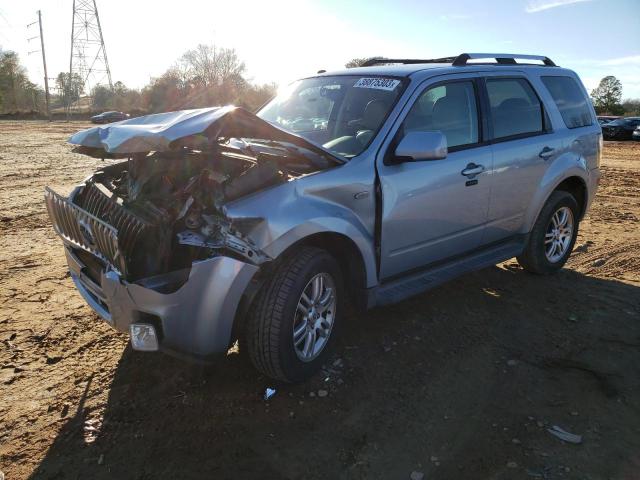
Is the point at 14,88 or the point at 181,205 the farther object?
the point at 14,88

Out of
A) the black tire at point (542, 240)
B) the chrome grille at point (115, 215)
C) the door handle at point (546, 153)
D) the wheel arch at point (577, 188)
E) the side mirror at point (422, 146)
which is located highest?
the side mirror at point (422, 146)

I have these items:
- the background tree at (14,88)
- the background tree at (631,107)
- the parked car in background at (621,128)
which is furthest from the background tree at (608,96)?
the background tree at (14,88)

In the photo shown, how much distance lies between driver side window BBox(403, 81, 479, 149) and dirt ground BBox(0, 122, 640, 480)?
1.48 m

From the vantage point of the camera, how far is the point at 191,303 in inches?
106

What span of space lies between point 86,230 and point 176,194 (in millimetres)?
592

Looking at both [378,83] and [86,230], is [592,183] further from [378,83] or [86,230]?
[86,230]

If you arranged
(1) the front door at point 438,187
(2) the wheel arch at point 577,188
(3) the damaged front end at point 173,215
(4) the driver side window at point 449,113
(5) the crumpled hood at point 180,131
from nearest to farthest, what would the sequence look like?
(3) the damaged front end at point 173,215 → (5) the crumpled hood at point 180,131 → (1) the front door at point 438,187 → (4) the driver side window at point 449,113 → (2) the wheel arch at point 577,188

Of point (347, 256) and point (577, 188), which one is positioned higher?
point (577, 188)

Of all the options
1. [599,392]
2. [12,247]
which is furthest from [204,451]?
[12,247]

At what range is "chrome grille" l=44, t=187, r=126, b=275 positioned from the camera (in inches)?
108

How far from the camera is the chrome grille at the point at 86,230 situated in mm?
2749

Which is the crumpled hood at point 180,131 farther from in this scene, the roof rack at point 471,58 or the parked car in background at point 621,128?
the parked car in background at point 621,128

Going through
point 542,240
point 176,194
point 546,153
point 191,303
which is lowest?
point 542,240

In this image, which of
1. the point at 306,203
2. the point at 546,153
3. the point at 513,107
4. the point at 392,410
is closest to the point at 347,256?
the point at 306,203
